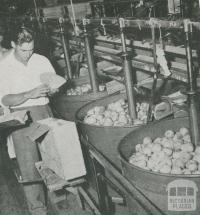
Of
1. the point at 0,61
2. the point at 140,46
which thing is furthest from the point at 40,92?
the point at 140,46

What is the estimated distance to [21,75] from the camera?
3.76 m

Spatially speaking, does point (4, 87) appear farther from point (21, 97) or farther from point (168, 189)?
point (168, 189)

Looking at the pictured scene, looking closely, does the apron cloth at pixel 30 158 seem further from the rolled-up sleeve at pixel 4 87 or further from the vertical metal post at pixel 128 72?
the vertical metal post at pixel 128 72

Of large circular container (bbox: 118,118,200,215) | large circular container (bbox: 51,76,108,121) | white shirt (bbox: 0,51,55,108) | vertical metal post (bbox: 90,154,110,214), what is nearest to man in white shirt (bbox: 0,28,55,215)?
white shirt (bbox: 0,51,55,108)

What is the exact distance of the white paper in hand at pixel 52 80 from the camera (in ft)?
11.5

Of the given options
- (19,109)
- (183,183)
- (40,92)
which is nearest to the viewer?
(183,183)

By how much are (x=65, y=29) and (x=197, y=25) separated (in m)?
3.50

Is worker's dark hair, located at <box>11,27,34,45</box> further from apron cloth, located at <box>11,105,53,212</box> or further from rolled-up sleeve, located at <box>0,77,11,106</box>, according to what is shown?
apron cloth, located at <box>11,105,53,212</box>

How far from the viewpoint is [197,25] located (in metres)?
2.23

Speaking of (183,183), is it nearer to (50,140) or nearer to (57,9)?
(50,140)

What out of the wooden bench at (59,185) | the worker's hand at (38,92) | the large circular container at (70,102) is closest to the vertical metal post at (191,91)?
the wooden bench at (59,185)

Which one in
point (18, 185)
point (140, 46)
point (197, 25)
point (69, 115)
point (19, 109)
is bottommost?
point (18, 185)

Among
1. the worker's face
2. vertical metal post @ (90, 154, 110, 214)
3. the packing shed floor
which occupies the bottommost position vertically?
the packing shed floor

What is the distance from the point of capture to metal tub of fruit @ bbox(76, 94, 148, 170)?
3.24 m
